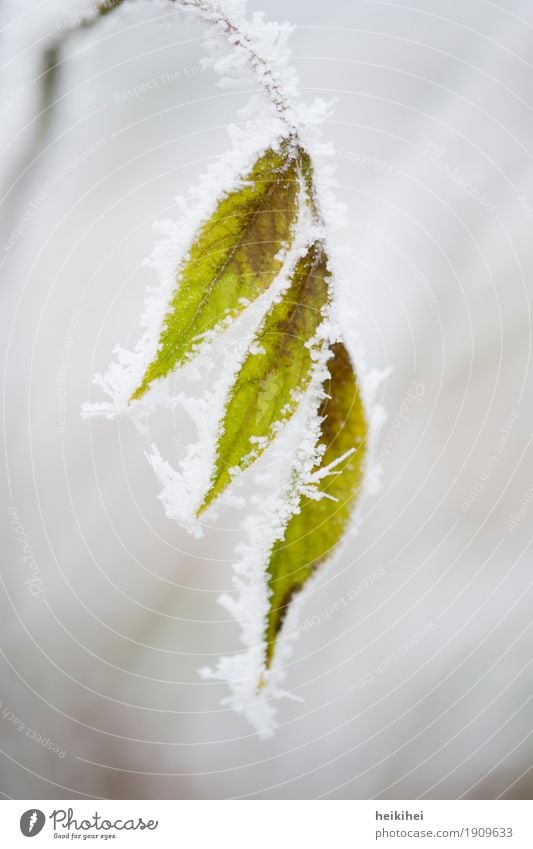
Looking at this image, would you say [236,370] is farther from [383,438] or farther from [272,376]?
[383,438]

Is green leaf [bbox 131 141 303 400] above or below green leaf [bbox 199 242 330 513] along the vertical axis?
above

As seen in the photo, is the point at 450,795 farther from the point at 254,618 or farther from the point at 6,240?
the point at 6,240

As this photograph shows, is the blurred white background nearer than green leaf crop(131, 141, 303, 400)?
No

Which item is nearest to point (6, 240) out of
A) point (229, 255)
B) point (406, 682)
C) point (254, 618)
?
point (229, 255)

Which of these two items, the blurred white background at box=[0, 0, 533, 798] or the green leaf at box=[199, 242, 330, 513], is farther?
the blurred white background at box=[0, 0, 533, 798]

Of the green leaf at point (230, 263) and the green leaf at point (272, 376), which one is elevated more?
the green leaf at point (230, 263)
